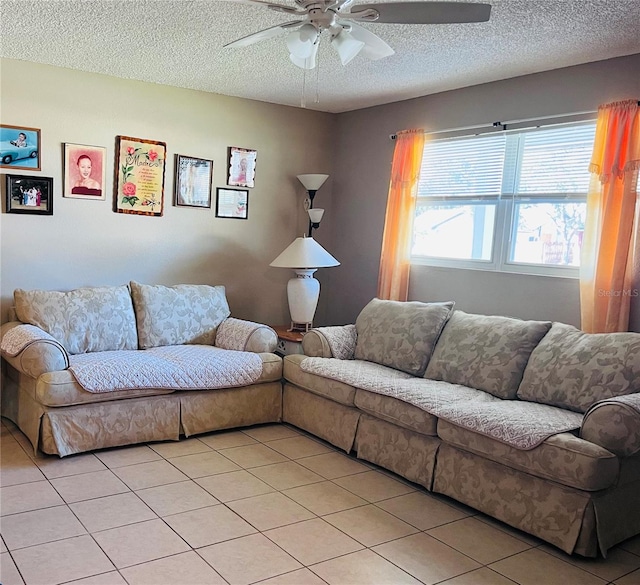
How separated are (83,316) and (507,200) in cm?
293

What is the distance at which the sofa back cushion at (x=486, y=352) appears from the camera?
11.5 feet

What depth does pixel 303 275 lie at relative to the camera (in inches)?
193

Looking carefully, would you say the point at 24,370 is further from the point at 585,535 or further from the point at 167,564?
the point at 585,535

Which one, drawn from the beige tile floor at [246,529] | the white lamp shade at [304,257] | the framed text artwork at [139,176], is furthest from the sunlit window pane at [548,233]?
the framed text artwork at [139,176]

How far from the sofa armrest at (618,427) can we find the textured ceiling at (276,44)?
5.82 feet

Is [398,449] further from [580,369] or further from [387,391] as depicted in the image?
[580,369]

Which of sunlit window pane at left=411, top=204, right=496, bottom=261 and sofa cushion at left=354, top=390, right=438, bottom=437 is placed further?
sunlit window pane at left=411, top=204, right=496, bottom=261

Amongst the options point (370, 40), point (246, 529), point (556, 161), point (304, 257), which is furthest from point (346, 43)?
point (304, 257)

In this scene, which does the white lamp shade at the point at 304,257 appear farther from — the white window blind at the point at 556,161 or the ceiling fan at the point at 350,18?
the ceiling fan at the point at 350,18

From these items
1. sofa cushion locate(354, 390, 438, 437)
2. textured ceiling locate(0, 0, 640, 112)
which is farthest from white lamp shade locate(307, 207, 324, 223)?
sofa cushion locate(354, 390, 438, 437)

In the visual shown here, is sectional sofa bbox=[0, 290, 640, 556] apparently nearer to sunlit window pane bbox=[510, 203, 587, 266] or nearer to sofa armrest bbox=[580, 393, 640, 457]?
sofa armrest bbox=[580, 393, 640, 457]

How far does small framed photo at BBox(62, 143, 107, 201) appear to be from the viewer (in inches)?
171

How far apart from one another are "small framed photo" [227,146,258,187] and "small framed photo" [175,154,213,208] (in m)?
0.18

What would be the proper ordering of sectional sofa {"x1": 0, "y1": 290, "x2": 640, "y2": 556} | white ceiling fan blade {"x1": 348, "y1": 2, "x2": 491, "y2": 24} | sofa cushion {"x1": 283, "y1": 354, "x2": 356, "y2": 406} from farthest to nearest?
1. sofa cushion {"x1": 283, "y1": 354, "x2": 356, "y2": 406}
2. sectional sofa {"x1": 0, "y1": 290, "x2": 640, "y2": 556}
3. white ceiling fan blade {"x1": 348, "y1": 2, "x2": 491, "y2": 24}
